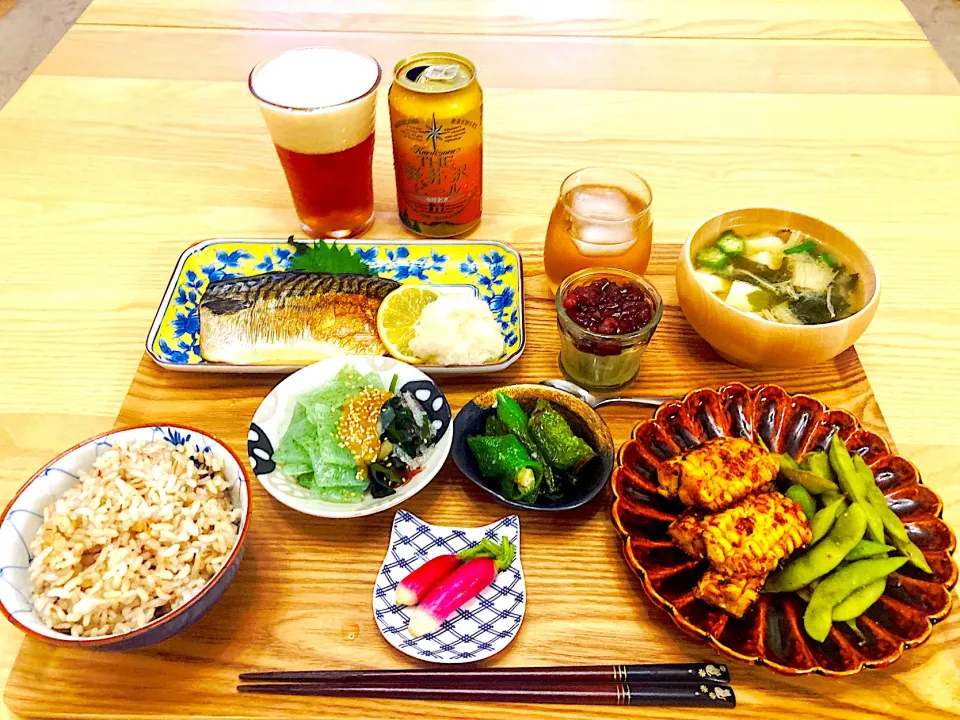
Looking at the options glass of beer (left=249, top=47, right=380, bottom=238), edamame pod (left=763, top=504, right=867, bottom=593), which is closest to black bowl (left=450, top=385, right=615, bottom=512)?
edamame pod (left=763, top=504, right=867, bottom=593)

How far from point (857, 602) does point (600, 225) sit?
87cm

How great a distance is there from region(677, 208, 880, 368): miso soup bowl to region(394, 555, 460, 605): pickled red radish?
0.72m

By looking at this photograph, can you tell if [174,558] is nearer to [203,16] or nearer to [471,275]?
[471,275]

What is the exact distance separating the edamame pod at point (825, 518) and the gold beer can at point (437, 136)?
3.67ft

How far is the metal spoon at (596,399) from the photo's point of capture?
145cm

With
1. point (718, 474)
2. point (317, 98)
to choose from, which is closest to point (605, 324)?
point (718, 474)

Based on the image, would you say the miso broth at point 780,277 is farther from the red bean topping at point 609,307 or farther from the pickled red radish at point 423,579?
the pickled red radish at point 423,579

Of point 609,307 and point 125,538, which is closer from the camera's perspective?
point 125,538

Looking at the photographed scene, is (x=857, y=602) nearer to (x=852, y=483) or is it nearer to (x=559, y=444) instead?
(x=852, y=483)

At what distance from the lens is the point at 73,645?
96cm

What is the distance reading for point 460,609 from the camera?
45.1 inches

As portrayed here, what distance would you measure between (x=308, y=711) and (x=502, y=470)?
497 millimetres

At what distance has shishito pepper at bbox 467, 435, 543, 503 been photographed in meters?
1.25

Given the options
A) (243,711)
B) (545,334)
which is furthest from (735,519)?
(243,711)
